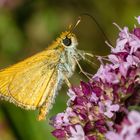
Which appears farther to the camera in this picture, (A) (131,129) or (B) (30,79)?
(B) (30,79)

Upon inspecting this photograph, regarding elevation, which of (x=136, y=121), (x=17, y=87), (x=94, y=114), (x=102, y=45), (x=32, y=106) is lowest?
(x=136, y=121)

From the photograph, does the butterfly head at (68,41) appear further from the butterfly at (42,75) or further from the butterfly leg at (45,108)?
the butterfly leg at (45,108)

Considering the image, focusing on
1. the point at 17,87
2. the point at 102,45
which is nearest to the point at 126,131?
A: the point at 17,87

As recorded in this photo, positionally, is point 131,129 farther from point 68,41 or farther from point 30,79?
point 30,79

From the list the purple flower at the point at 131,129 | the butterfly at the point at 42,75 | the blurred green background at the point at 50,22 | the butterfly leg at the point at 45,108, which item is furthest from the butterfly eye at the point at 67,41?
the blurred green background at the point at 50,22

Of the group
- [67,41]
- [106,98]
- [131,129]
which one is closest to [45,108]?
[67,41]

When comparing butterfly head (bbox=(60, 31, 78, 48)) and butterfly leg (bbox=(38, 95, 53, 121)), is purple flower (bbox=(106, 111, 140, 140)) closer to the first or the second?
butterfly leg (bbox=(38, 95, 53, 121))

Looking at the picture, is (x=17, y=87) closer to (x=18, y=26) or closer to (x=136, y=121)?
(x=136, y=121)

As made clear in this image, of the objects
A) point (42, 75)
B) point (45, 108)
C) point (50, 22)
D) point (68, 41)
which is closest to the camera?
point (45, 108)

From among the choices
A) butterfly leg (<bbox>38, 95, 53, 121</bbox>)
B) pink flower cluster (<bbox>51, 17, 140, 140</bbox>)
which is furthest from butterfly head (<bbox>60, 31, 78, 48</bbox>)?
pink flower cluster (<bbox>51, 17, 140, 140</bbox>)
